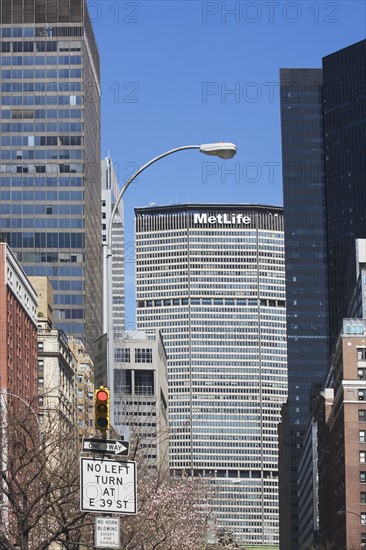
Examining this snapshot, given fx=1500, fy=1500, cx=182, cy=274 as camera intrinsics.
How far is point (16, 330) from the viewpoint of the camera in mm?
132375

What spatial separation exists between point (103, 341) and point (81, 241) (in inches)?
6382

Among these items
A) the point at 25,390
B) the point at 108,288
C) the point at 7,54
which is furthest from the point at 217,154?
the point at 7,54

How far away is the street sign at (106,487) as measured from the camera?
31.6 m

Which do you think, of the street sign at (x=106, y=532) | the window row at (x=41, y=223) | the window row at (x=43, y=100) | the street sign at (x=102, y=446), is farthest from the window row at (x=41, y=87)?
the street sign at (x=106, y=532)

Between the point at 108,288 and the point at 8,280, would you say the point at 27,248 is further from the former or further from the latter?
the point at 108,288

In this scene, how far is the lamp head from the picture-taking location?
119 ft

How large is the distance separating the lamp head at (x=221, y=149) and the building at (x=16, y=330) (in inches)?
3225

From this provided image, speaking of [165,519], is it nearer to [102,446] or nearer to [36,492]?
[36,492]

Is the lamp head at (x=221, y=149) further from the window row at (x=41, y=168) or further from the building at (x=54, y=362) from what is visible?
the window row at (x=41, y=168)

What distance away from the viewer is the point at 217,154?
3656cm

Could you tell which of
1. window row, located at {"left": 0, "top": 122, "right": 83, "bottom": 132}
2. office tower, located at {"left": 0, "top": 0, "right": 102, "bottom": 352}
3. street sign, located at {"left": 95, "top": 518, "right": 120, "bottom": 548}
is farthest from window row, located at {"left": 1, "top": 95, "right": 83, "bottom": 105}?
street sign, located at {"left": 95, "top": 518, "right": 120, "bottom": 548}

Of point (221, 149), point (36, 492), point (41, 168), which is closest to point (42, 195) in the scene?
point (41, 168)

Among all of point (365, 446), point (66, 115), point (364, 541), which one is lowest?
point (364, 541)

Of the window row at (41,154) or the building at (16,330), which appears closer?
the building at (16,330)
